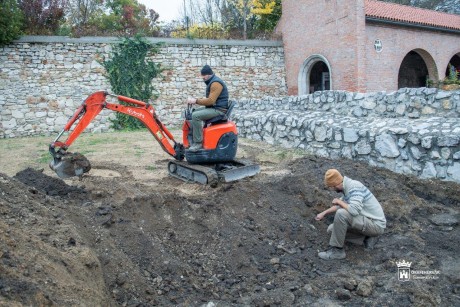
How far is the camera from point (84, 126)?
22.7ft

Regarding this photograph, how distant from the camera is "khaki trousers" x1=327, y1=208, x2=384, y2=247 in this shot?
499 centimetres

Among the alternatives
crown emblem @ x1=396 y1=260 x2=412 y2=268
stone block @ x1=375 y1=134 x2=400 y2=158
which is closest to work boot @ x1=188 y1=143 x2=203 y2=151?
crown emblem @ x1=396 y1=260 x2=412 y2=268

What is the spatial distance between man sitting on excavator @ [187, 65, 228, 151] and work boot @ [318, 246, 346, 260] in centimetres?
286

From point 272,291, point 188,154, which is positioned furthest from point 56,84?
point 272,291

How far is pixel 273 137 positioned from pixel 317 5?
845cm

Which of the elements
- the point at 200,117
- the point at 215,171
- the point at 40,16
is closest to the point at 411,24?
the point at 200,117

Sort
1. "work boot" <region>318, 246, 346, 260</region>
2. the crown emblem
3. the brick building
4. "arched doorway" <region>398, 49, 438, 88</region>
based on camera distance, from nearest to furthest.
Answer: the crown emblem → "work boot" <region>318, 246, 346, 260</region> → the brick building → "arched doorway" <region>398, 49, 438, 88</region>

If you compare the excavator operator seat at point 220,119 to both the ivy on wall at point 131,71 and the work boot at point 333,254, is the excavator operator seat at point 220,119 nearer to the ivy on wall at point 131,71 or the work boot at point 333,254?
Result: the work boot at point 333,254

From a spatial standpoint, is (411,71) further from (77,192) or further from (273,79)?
(77,192)

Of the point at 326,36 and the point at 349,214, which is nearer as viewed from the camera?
the point at 349,214

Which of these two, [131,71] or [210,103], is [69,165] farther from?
[131,71]

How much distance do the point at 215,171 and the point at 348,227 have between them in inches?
103

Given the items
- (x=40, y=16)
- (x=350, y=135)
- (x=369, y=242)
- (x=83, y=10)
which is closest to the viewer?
(x=369, y=242)

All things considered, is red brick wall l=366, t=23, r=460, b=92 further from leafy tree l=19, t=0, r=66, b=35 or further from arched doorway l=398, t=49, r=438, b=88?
leafy tree l=19, t=0, r=66, b=35
